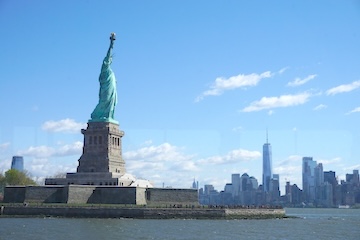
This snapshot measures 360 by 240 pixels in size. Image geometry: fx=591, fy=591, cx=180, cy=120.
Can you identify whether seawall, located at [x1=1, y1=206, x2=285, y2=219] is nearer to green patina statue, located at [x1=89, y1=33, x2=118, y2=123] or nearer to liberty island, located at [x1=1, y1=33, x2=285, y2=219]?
liberty island, located at [x1=1, y1=33, x2=285, y2=219]

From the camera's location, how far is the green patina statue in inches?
2977

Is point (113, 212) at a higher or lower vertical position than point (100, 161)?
lower

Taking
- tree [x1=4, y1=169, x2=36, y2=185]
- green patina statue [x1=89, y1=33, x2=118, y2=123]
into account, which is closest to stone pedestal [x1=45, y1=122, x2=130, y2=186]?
green patina statue [x1=89, y1=33, x2=118, y2=123]

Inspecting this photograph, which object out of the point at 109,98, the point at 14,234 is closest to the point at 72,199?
the point at 109,98

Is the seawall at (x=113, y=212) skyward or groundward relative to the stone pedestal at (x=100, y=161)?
groundward

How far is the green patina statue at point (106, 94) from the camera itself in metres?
75.6

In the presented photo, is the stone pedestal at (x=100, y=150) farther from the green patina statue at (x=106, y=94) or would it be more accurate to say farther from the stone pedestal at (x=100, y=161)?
the green patina statue at (x=106, y=94)

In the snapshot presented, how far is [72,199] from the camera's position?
6581cm

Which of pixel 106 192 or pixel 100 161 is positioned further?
pixel 100 161

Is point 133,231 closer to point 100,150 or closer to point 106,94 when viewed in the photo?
point 100,150

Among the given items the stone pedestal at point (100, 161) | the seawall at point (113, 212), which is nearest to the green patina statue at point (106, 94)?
the stone pedestal at point (100, 161)

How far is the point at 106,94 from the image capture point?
76125mm

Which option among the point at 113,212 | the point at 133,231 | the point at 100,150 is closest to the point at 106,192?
the point at 113,212

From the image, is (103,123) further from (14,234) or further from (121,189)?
(14,234)
